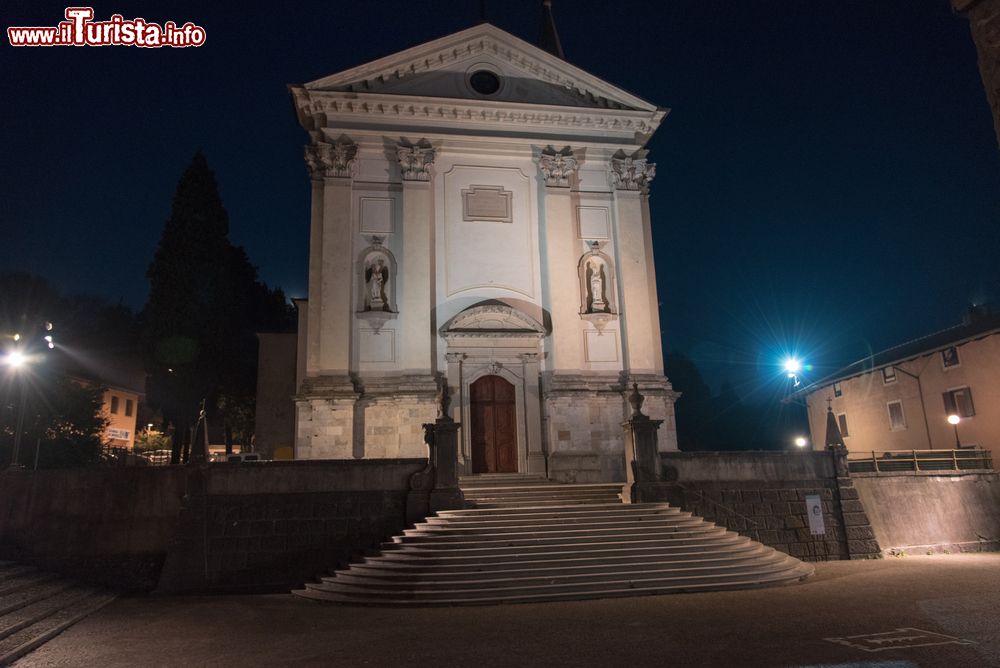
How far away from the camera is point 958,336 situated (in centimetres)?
2928

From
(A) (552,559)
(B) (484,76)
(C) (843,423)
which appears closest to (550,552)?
(A) (552,559)

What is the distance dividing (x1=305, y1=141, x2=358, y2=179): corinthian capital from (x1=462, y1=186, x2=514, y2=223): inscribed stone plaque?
12.6 feet

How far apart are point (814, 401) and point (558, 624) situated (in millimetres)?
34779

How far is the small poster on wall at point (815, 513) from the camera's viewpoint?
1750 cm

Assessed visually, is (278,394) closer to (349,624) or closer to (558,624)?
(349,624)

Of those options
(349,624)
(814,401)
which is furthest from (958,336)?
(349,624)

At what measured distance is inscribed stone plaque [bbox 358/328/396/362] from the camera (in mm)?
21266

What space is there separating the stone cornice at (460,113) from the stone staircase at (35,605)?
1508 centimetres

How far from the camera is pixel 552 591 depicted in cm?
1218

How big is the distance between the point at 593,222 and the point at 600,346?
4.42 meters

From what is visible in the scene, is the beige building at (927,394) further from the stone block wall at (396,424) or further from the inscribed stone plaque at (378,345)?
the inscribed stone plaque at (378,345)

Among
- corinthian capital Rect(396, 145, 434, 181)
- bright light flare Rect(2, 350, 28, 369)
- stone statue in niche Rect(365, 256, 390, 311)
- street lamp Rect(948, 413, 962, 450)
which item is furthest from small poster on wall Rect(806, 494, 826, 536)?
bright light flare Rect(2, 350, 28, 369)

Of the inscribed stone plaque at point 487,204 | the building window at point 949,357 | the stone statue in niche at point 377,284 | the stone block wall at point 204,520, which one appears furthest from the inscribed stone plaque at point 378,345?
the building window at point 949,357

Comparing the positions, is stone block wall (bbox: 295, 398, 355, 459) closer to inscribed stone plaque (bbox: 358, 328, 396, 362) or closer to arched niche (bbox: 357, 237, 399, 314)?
inscribed stone plaque (bbox: 358, 328, 396, 362)
